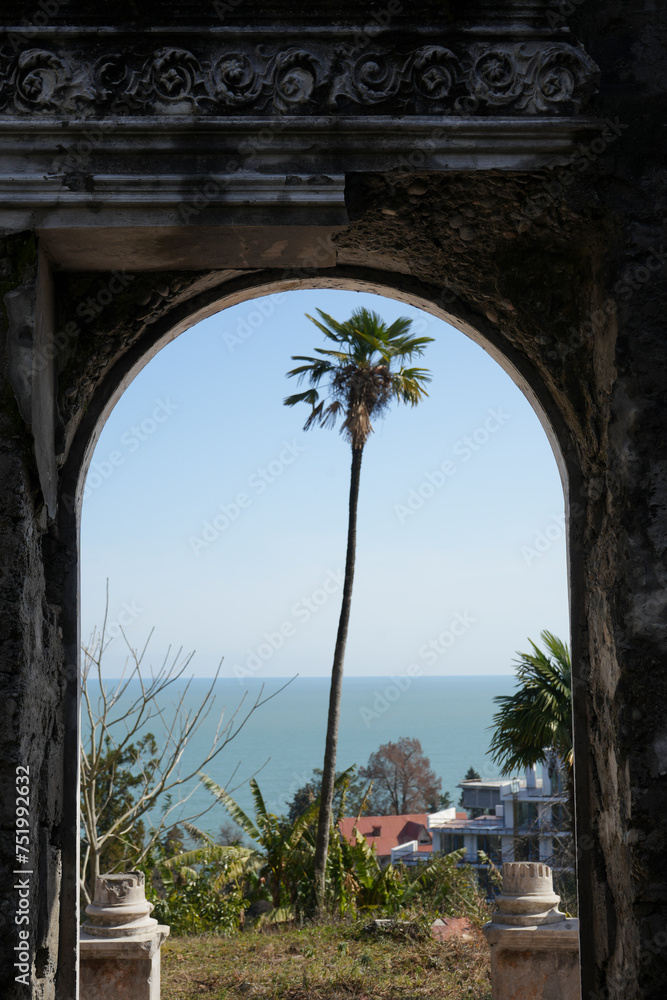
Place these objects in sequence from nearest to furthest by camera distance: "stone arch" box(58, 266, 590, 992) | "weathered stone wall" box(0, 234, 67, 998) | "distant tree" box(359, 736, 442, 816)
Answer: "weathered stone wall" box(0, 234, 67, 998) < "stone arch" box(58, 266, 590, 992) < "distant tree" box(359, 736, 442, 816)

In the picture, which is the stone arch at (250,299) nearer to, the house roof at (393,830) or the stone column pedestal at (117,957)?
the stone column pedestal at (117,957)

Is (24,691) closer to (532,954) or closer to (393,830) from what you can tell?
(532,954)

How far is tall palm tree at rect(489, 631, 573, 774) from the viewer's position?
9141mm

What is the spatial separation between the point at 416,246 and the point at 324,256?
20.0 inches

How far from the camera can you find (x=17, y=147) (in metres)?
2.49

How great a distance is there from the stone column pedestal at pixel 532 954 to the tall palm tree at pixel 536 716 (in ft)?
12.2

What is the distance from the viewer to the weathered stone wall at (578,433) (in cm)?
244

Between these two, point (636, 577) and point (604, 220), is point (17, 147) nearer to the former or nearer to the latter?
point (604, 220)

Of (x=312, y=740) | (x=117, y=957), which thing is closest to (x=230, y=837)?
(x=117, y=957)

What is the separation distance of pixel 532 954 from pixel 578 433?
12.8ft

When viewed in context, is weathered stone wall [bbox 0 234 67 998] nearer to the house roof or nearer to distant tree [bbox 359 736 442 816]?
the house roof

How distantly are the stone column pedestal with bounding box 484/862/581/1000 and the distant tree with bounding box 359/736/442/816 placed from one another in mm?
32507

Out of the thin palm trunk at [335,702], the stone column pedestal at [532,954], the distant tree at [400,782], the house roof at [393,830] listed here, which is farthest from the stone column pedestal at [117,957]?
the distant tree at [400,782]

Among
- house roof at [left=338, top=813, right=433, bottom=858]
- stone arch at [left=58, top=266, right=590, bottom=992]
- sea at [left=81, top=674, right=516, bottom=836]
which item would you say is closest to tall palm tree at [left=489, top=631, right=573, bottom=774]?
stone arch at [left=58, top=266, right=590, bottom=992]
